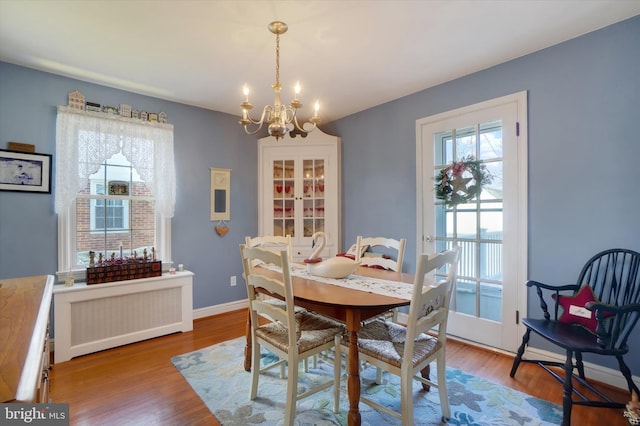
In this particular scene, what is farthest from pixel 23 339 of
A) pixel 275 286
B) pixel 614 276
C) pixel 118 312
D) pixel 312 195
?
pixel 312 195

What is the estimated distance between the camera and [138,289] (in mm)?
2832

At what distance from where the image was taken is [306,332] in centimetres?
184

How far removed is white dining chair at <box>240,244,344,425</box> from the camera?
158 centimetres

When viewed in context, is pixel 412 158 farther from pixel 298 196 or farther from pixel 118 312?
pixel 118 312

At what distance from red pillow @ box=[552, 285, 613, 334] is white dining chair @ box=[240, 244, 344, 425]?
5.08ft

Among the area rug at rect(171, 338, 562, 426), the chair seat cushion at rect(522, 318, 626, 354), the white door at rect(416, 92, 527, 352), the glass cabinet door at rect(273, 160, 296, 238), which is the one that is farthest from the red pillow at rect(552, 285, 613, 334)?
the glass cabinet door at rect(273, 160, 296, 238)

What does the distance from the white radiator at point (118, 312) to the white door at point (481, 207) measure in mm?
2598

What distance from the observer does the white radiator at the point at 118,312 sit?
97.3 inches

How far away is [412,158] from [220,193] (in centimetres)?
231

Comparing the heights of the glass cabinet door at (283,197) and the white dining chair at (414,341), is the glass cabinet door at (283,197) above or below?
above

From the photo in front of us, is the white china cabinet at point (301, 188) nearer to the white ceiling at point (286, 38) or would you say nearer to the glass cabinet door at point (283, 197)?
the glass cabinet door at point (283, 197)

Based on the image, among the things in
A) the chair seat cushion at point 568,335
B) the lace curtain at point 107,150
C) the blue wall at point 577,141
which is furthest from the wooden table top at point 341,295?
the lace curtain at point 107,150

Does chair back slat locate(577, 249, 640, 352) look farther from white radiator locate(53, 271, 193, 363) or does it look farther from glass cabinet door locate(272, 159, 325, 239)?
white radiator locate(53, 271, 193, 363)

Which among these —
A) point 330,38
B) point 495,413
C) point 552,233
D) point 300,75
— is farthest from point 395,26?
point 495,413
